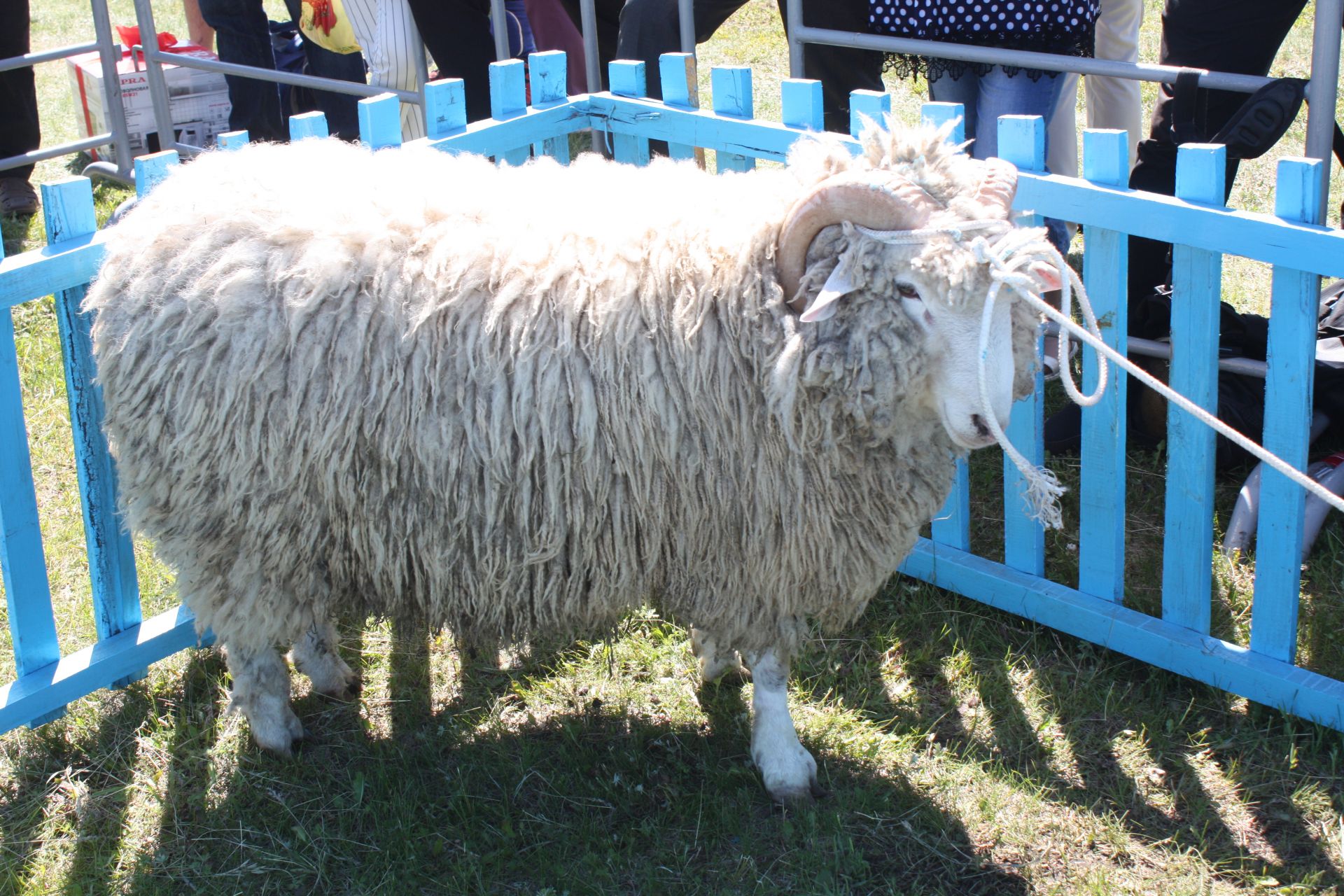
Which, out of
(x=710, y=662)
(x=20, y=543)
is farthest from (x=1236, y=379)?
(x=20, y=543)

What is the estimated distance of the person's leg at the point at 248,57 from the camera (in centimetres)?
593

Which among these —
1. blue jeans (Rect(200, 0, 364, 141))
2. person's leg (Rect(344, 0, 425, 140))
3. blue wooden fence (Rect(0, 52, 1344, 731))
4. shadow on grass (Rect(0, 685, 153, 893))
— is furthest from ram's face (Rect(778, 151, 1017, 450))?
blue jeans (Rect(200, 0, 364, 141))

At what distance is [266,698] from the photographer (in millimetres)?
2795

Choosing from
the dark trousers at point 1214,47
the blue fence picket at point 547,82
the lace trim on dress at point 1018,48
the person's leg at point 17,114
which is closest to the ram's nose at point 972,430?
the lace trim on dress at point 1018,48

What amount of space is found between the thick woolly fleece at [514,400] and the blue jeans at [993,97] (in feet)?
5.11

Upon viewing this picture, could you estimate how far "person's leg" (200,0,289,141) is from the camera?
593cm

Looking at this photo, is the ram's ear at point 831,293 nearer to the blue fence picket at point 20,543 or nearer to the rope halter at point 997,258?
the rope halter at point 997,258

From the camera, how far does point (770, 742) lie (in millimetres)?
2652

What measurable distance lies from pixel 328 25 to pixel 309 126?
261 centimetres

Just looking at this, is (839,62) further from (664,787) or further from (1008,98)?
(664,787)

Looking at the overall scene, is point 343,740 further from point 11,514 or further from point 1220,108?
point 1220,108

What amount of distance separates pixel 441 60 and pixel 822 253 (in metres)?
3.78

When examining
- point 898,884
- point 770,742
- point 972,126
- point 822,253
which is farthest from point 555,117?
point 898,884

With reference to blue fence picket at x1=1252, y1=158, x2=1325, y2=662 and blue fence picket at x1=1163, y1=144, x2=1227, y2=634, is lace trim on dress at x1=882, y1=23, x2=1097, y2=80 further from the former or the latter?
blue fence picket at x1=1252, y1=158, x2=1325, y2=662
